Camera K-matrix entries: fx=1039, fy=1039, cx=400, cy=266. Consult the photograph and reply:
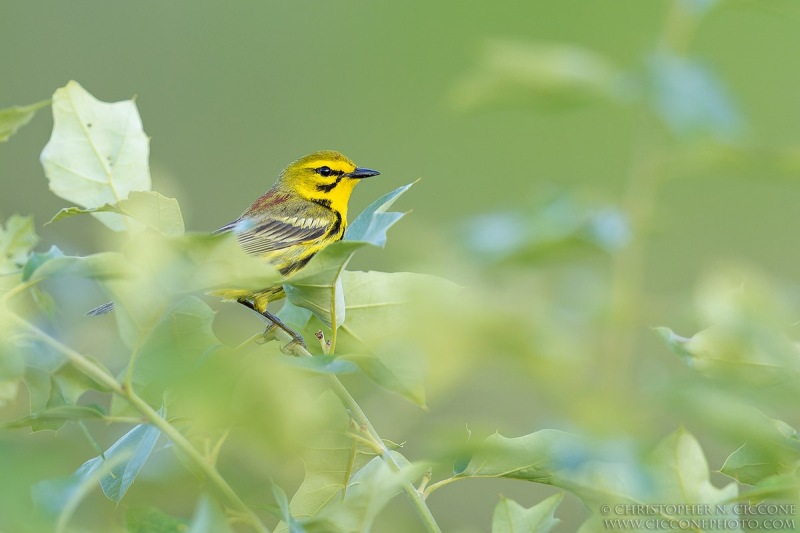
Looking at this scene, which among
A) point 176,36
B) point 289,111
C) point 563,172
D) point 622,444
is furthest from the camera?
point 176,36

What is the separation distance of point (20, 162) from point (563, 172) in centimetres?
355

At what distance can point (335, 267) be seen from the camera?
73cm

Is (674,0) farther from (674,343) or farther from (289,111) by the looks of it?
(289,111)

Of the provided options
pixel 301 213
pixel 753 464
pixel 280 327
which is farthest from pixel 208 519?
pixel 301 213

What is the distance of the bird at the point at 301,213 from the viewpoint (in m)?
2.51

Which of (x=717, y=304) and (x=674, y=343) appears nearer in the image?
(x=717, y=304)

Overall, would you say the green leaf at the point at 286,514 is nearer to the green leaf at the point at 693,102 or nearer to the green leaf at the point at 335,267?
the green leaf at the point at 335,267

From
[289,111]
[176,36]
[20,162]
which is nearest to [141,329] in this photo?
[20,162]

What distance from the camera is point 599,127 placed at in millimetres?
7582

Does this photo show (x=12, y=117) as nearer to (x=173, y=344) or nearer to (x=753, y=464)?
(x=173, y=344)

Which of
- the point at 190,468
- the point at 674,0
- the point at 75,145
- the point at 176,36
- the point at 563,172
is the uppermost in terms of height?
the point at 674,0

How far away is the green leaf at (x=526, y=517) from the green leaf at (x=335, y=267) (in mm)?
198

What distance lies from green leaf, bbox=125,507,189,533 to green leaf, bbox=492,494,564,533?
0.75 feet

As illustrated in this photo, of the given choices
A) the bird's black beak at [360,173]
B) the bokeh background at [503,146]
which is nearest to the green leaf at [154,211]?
the bokeh background at [503,146]
